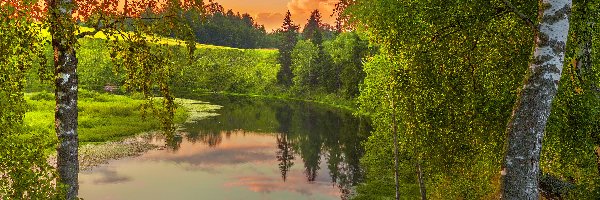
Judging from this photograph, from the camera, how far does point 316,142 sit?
59844 mm

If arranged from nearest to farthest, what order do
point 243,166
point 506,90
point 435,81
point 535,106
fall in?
point 535,106 < point 506,90 < point 435,81 < point 243,166

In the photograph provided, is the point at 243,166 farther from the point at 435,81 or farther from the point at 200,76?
the point at 200,76

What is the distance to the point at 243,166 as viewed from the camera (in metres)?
46.5

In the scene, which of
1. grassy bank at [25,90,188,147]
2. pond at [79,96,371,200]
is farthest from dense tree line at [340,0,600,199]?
grassy bank at [25,90,188,147]

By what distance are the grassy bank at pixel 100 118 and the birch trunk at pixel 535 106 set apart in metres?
43.8

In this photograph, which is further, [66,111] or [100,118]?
[100,118]

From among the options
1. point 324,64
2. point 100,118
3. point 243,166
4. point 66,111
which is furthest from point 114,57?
point 324,64

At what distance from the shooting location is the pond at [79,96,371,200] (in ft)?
120

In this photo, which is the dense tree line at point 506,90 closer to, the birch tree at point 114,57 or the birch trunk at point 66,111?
the birch tree at point 114,57

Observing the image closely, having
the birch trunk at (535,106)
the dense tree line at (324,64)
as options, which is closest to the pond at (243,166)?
the dense tree line at (324,64)

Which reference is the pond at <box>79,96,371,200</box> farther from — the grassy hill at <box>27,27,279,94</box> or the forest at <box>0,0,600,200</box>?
the grassy hill at <box>27,27,279,94</box>

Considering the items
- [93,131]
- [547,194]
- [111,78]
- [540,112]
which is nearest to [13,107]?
[540,112]

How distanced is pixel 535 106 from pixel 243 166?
1578 inches

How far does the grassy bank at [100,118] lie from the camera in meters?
52.1
